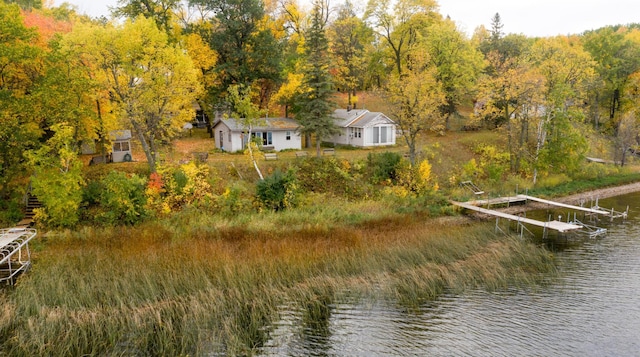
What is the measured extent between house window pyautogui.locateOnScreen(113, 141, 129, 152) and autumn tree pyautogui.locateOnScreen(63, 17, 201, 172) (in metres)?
4.05

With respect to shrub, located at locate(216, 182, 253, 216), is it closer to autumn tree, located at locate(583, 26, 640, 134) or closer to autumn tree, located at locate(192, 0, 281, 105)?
autumn tree, located at locate(192, 0, 281, 105)

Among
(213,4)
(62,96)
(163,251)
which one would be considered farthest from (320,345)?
(213,4)

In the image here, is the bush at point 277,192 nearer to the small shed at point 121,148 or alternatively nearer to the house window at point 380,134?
the small shed at point 121,148

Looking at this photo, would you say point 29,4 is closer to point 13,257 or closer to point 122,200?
point 122,200

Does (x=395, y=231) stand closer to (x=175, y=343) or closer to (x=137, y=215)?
(x=175, y=343)

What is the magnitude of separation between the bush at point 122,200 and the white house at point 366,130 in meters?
20.7

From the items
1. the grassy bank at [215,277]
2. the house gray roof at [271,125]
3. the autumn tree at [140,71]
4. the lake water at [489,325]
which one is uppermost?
the autumn tree at [140,71]

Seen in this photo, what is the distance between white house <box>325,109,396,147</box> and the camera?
3953 centimetres

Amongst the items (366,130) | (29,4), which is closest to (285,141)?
(366,130)

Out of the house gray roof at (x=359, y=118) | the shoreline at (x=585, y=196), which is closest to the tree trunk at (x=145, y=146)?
the house gray roof at (x=359, y=118)

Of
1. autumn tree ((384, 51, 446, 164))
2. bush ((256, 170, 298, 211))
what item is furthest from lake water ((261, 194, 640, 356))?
autumn tree ((384, 51, 446, 164))

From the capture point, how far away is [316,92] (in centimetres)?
3312

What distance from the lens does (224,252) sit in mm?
18688

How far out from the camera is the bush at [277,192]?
26688mm
